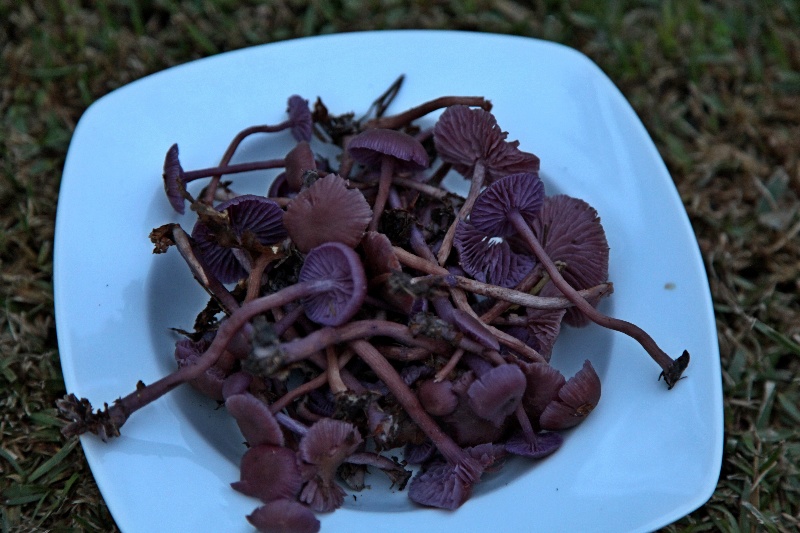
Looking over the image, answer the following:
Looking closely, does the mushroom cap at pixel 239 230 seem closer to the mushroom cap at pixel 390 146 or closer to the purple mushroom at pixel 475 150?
the mushroom cap at pixel 390 146

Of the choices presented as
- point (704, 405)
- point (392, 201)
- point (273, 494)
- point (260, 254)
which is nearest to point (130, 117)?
point (260, 254)

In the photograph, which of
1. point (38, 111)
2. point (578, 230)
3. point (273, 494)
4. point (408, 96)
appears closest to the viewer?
point (273, 494)

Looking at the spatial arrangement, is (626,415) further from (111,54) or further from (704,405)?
(111,54)

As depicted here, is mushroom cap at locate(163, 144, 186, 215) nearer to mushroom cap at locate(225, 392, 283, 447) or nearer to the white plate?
the white plate

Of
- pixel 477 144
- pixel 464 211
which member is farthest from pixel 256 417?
pixel 477 144

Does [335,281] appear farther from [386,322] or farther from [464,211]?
[464,211]

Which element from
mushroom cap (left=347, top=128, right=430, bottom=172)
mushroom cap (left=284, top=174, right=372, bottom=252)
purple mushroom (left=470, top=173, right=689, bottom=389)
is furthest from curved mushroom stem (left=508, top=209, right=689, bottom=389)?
mushroom cap (left=284, top=174, right=372, bottom=252)
